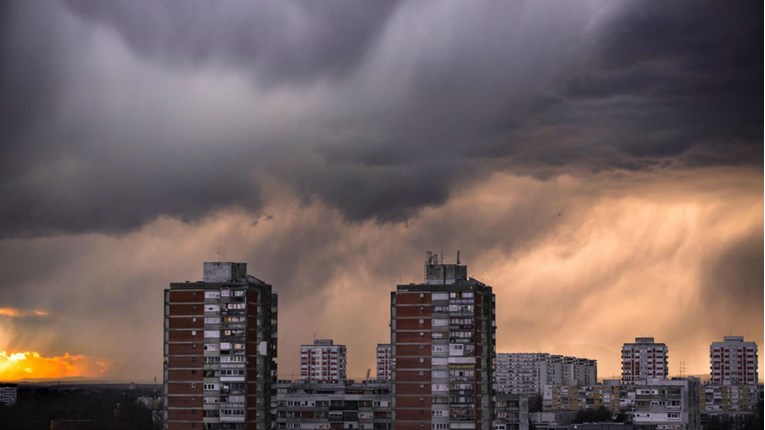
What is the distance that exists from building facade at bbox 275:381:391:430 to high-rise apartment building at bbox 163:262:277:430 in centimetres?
535

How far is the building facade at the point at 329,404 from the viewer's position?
3253cm

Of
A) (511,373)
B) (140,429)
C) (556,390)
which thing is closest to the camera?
(140,429)

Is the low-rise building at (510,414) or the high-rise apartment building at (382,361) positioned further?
the high-rise apartment building at (382,361)

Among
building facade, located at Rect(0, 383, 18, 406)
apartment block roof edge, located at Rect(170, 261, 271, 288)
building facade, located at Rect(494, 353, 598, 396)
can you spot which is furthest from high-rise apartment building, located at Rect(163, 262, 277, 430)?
building facade, located at Rect(494, 353, 598, 396)

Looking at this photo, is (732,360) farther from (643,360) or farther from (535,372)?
(535,372)

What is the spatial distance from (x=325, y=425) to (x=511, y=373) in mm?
34652

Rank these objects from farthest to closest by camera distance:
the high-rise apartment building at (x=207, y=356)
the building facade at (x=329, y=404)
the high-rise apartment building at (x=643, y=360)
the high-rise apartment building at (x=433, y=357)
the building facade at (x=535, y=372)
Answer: the building facade at (x=535, y=372) < the high-rise apartment building at (x=643, y=360) < the building facade at (x=329, y=404) < the high-rise apartment building at (x=433, y=357) < the high-rise apartment building at (x=207, y=356)

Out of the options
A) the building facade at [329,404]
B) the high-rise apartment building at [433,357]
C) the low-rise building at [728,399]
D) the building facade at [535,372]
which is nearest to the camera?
the high-rise apartment building at [433,357]

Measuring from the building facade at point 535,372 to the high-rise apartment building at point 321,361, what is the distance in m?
14.1

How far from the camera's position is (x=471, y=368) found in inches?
1134

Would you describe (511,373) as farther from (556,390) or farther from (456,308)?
(456,308)

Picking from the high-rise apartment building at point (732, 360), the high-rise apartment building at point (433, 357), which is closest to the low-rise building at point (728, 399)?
the high-rise apartment building at point (732, 360)

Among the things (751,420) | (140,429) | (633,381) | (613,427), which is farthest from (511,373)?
(140,429)

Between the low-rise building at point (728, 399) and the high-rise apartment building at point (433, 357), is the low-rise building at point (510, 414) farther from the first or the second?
the high-rise apartment building at point (433, 357)
